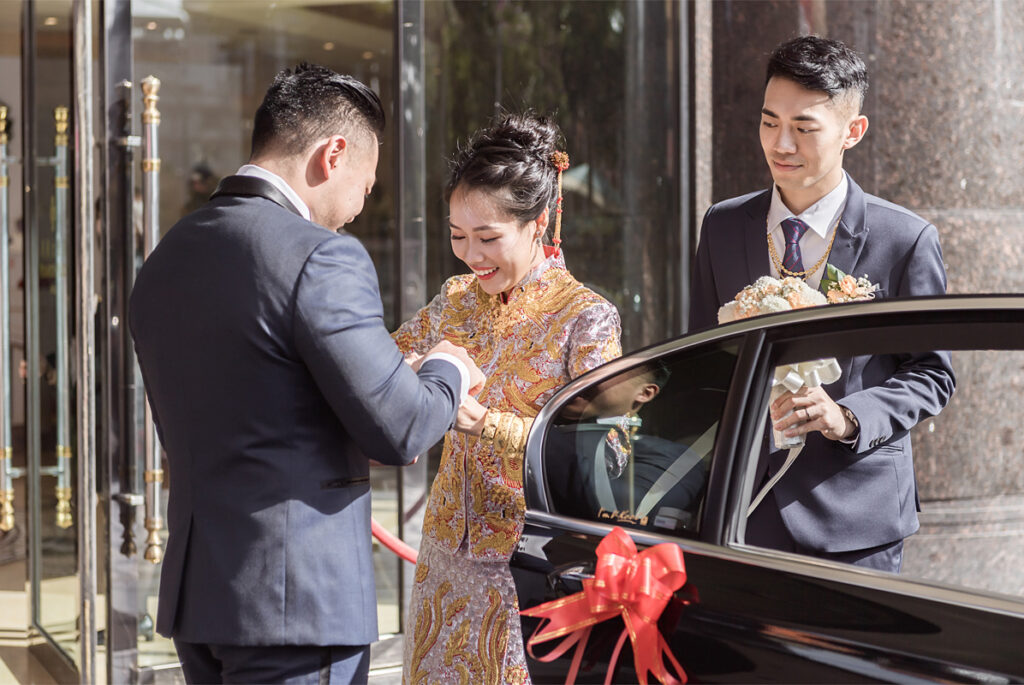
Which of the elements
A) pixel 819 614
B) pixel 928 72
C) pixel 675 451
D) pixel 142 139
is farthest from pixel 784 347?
pixel 928 72

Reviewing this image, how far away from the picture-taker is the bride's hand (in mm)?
2480

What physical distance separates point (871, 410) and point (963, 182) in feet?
9.15

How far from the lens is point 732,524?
1.78 metres

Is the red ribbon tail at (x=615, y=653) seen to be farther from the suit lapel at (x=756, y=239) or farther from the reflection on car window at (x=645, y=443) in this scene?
the suit lapel at (x=756, y=239)

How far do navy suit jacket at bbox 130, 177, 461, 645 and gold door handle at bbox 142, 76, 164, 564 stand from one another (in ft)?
6.82

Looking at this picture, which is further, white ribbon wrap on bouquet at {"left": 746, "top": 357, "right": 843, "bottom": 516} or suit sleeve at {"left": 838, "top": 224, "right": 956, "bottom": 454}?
suit sleeve at {"left": 838, "top": 224, "right": 956, "bottom": 454}

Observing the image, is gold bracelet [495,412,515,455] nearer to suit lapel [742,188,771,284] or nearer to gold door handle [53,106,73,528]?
suit lapel [742,188,771,284]

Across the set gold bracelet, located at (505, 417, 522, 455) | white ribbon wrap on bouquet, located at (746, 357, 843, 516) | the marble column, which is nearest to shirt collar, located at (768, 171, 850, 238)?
white ribbon wrap on bouquet, located at (746, 357, 843, 516)

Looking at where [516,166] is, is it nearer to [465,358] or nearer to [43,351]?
[465,358]

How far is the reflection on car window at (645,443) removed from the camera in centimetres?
183

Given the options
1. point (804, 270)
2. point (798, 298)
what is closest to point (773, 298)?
point (798, 298)

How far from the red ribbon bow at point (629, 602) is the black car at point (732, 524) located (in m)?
0.02

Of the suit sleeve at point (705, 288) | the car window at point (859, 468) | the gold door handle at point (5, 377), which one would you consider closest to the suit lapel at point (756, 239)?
the suit sleeve at point (705, 288)

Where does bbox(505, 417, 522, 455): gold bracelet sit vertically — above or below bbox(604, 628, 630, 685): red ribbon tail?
above
